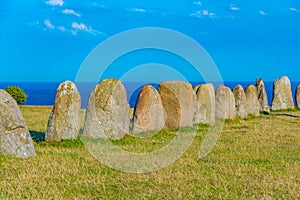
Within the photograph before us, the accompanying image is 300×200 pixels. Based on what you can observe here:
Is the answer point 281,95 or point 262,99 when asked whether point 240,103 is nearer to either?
point 262,99

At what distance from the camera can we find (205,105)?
19312 mm

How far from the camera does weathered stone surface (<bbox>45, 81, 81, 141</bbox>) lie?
12.8 meters

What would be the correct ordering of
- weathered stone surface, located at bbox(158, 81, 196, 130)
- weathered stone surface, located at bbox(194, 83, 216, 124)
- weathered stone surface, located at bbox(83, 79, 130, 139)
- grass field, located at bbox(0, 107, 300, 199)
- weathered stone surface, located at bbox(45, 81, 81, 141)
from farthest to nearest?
weathered stone surface, located at bbox(194, 83, 216, 124) → weathered stone surface, located at bbox(158, 81, 196, 130) → weathered stone surface, located at bbox(83, 79, 130, 139) → weathered stone surface, located at bbox(45, 81, 81, 141) → grass field, located at bbox(0, 107, 300, 199)

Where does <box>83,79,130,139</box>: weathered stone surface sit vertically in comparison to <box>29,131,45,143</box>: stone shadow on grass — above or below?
above

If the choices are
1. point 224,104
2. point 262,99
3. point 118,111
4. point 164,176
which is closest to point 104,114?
point 118,111

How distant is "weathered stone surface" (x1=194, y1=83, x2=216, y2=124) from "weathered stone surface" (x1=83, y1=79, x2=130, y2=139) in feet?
18.3

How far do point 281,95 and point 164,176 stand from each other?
21.8 metres

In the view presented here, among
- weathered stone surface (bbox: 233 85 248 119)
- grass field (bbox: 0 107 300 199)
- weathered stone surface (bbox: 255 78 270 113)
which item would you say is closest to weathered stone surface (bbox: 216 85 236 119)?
weathered stone surface (bbox: 233 85 248 119)

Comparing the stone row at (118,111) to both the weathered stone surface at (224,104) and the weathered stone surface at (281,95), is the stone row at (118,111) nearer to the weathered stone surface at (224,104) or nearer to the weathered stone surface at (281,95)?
the weathered stone surface at (224,104)

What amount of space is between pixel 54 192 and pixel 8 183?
110cm

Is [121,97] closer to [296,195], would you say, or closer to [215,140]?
[215,140]

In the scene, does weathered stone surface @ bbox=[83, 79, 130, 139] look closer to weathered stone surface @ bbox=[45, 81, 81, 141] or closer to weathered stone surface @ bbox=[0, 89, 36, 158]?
weathered stone surface @ bbox=[45, 81, 81, 141]

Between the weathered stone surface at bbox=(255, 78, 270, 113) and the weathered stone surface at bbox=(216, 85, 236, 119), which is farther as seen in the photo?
the weathered stone surface at bbox=(255, 78, 270, 113)

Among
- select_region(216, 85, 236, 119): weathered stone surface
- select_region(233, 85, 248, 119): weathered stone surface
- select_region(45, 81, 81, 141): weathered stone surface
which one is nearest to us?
select_region(45, 81, 81, 141): weathered stone surface
